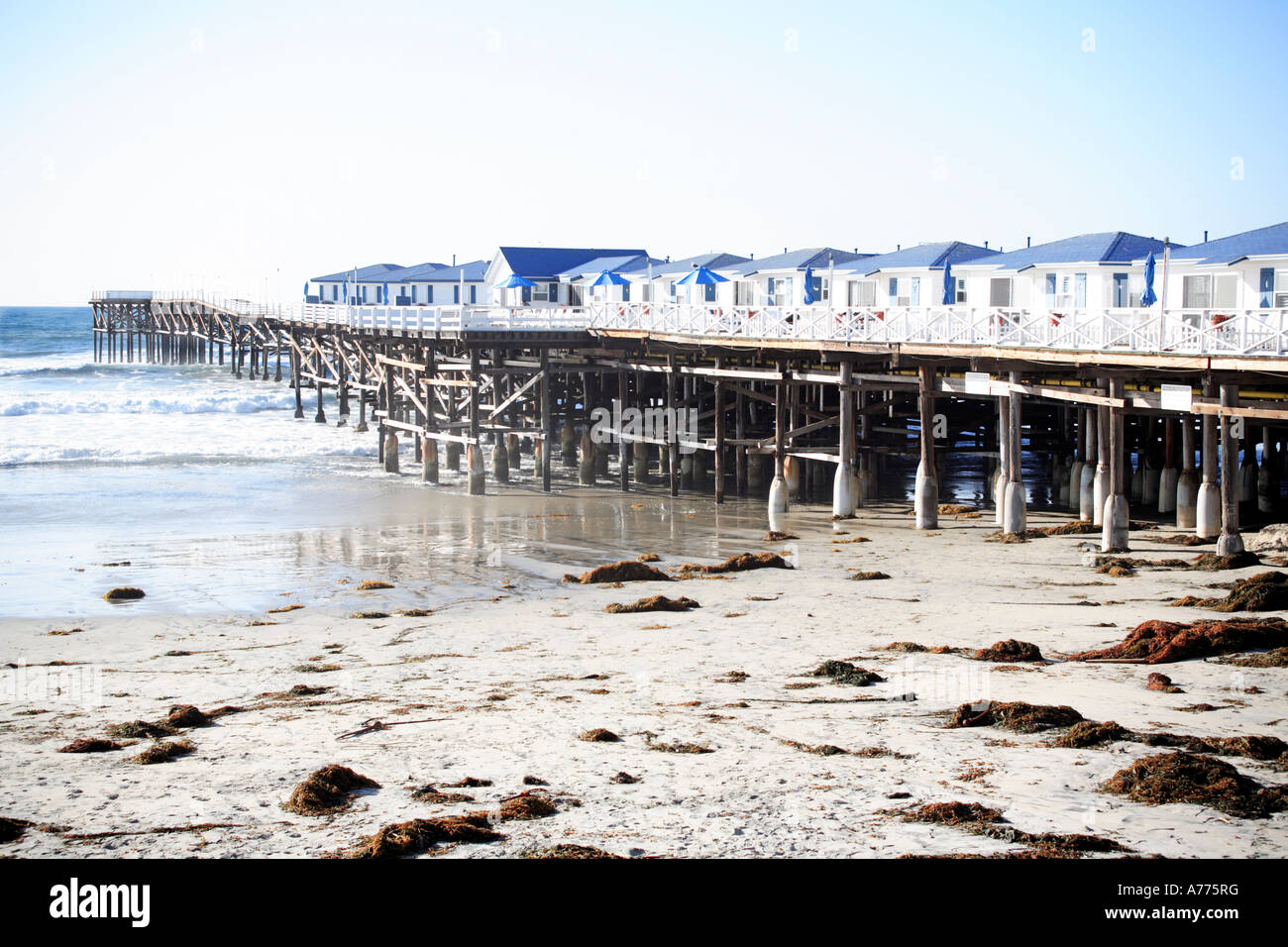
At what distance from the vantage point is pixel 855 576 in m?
21.9

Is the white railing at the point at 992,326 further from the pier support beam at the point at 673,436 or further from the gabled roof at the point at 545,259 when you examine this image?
the gabled roof at the point at 545,259

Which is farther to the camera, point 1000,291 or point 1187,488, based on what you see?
point 1000,291

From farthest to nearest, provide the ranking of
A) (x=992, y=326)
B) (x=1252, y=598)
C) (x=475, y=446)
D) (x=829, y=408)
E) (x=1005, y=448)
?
(x=829, y=408)
(x=475, y=446)
(x=1005, y=448)
(x=992, y=326)
(x=1252, y=598)

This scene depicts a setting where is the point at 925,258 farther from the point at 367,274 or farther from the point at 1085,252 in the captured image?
the point at 367,274

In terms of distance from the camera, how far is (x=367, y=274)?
73500 mm

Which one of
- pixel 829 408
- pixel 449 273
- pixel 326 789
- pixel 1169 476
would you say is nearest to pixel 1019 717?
pixel 326 789

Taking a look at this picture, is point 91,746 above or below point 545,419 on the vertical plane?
below

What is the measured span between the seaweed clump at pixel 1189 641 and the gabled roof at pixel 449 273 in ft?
173

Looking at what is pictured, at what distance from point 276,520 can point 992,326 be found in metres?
17.5

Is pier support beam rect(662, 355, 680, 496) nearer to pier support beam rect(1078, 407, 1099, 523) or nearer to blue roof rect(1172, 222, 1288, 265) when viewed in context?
pier support beam rect(1078, 407, 1099, 523)

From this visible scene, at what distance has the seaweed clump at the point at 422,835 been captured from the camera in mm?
9750

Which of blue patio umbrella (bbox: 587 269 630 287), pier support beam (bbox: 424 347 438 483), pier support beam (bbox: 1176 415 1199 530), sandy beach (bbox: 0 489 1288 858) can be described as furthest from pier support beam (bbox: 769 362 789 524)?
blue patio umbrella (bbox: 587 269 630 287)
